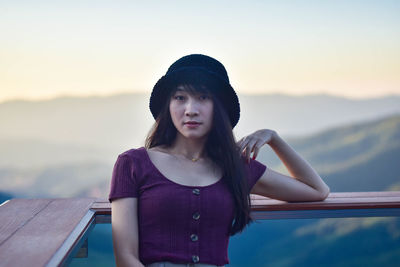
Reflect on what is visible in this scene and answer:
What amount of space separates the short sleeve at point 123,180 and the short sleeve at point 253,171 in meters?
0.54

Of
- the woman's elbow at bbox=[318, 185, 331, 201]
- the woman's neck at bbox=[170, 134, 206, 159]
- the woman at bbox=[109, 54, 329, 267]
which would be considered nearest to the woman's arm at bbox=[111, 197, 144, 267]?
the woman at bbox=[109, 54, 329, 267]

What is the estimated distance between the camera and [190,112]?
2.17m

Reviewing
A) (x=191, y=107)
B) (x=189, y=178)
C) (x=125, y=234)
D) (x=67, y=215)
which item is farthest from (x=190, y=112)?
(x=67, y=215)

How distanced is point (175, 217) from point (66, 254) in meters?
0.45

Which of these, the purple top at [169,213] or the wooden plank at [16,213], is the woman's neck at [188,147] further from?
the wooden plank at [16,213]

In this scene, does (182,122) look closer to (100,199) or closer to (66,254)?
(66,254)

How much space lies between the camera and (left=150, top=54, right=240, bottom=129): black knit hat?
223 cm

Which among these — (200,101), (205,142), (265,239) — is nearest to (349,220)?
(265,239)

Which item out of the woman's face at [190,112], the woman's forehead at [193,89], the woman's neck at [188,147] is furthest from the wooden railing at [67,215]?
the woman's forehead at [193,89]

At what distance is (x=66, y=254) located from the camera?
1.84 meters

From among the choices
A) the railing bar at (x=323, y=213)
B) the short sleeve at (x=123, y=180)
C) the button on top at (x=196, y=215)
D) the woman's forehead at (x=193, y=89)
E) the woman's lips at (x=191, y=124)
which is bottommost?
the railing bar at (x=323, y=213)

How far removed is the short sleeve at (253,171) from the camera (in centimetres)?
241

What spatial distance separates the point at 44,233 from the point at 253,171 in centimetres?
93

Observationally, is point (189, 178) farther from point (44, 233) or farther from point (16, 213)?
point (16, 213)
